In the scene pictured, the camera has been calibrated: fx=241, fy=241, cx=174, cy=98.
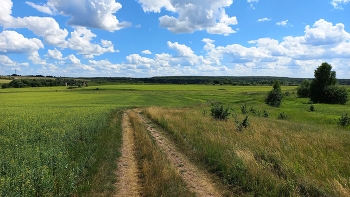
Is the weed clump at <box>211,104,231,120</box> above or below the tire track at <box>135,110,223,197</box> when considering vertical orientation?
above

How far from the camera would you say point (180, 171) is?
29.6 feet

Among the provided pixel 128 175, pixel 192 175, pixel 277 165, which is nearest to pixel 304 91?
pixel 277 165

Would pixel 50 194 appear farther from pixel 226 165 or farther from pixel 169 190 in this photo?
pixel 226 165

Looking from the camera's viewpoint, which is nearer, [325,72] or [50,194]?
Answer: [50,194]

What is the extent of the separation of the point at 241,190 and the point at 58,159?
615 cm

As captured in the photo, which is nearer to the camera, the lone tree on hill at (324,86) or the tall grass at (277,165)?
the tall grass at (277,165)

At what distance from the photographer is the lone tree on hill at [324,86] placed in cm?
7288

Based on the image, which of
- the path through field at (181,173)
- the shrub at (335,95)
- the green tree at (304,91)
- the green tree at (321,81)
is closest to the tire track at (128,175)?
the path through field at (181,173)

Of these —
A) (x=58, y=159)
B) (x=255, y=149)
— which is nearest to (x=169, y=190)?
(x=58, y=159)

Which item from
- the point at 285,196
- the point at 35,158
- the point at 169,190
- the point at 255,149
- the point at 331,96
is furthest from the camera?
the point at 331,96

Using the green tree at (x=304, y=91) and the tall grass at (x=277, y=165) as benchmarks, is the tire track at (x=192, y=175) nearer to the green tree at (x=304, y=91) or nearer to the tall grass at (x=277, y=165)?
the tall grass at (x=277, y=165)

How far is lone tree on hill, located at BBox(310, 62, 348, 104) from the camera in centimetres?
7288

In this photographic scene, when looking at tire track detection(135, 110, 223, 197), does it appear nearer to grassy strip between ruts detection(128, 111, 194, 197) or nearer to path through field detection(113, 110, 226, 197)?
path through field detection(113, 110, 226, 197)

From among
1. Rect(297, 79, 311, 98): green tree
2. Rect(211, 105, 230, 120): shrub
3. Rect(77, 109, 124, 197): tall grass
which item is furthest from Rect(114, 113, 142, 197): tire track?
Rect(297, 79, 311, 98): green tree
